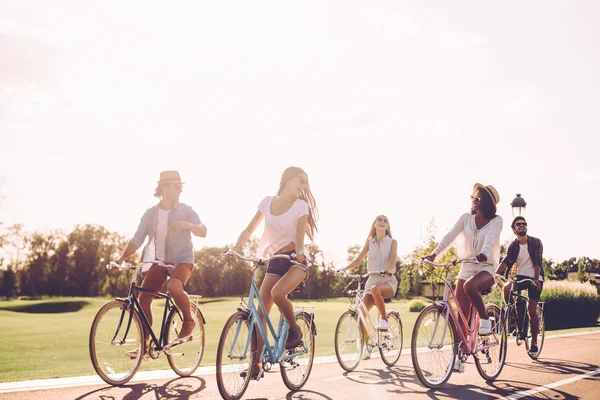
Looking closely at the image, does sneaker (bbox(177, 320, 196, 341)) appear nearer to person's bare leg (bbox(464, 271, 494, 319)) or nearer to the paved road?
the paved road

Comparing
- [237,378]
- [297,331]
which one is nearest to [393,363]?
[297,331]

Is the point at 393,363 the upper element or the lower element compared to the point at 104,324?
lower

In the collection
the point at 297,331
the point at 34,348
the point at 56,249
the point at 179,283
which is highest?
the point at 56,249

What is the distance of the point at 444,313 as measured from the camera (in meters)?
7.26

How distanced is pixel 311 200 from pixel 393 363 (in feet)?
12.7

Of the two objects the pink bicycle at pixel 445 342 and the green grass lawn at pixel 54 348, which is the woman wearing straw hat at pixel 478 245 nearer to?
the pink bicycle at pixel 445 342

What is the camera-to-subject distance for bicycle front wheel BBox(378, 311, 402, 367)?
9.30 metres

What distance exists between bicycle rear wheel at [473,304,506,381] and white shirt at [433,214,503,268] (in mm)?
868

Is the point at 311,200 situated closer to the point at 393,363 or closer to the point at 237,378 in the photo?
the point at 237,378

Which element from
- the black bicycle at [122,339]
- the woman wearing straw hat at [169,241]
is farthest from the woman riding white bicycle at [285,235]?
the black bicycle at [122,339]

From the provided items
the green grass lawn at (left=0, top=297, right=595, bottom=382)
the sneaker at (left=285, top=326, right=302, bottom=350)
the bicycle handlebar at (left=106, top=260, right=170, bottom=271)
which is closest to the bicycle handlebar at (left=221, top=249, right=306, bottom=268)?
the sneaker at (left=285, top=326, right=302, bottom=350)

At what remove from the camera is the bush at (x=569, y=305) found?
24109 mm

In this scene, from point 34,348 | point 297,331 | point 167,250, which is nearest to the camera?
point 297,331

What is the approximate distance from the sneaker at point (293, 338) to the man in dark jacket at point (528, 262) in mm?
5508
